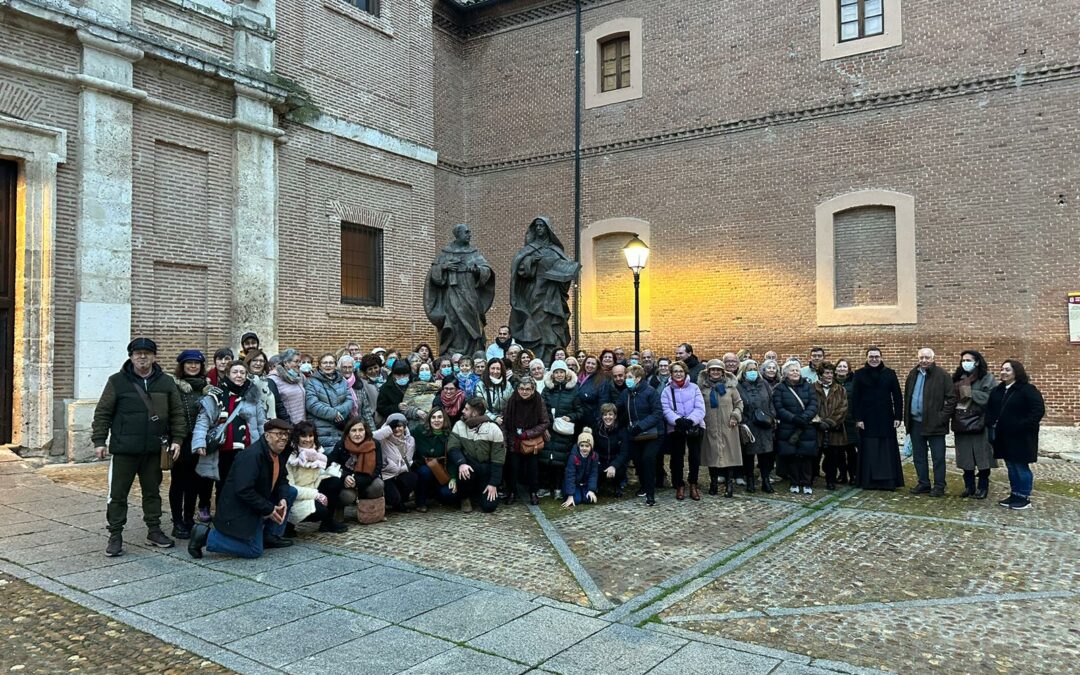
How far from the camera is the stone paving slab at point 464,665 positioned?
3924 mm

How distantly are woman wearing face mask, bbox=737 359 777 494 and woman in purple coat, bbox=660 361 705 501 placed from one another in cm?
72

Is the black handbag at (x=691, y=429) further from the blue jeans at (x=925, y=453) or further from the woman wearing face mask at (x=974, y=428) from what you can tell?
the woman wearing face mask at (x=974, y=428)

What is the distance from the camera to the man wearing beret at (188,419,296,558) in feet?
19.6

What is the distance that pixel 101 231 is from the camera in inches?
452

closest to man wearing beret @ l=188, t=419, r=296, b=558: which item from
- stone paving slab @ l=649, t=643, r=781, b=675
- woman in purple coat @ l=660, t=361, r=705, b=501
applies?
stone paving slab @ l=649, t=643, r=781, b=675

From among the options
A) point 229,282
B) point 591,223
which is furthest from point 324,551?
point 591,223

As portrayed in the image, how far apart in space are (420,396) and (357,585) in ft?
10.3

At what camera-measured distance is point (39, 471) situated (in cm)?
1034

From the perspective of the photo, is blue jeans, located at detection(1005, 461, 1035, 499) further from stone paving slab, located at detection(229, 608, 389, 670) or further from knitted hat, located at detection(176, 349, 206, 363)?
knitted hat, located at detection(176, 349, 206, 363)

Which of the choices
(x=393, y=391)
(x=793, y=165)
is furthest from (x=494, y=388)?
(x=793, y=165)

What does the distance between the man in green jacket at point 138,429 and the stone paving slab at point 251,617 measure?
189 cm

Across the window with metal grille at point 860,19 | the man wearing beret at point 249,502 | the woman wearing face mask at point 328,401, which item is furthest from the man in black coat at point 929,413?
the window with metal grille at point 860,19

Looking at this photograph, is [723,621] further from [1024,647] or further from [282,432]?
[282,432]

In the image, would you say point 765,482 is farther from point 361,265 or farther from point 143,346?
point 361,265
